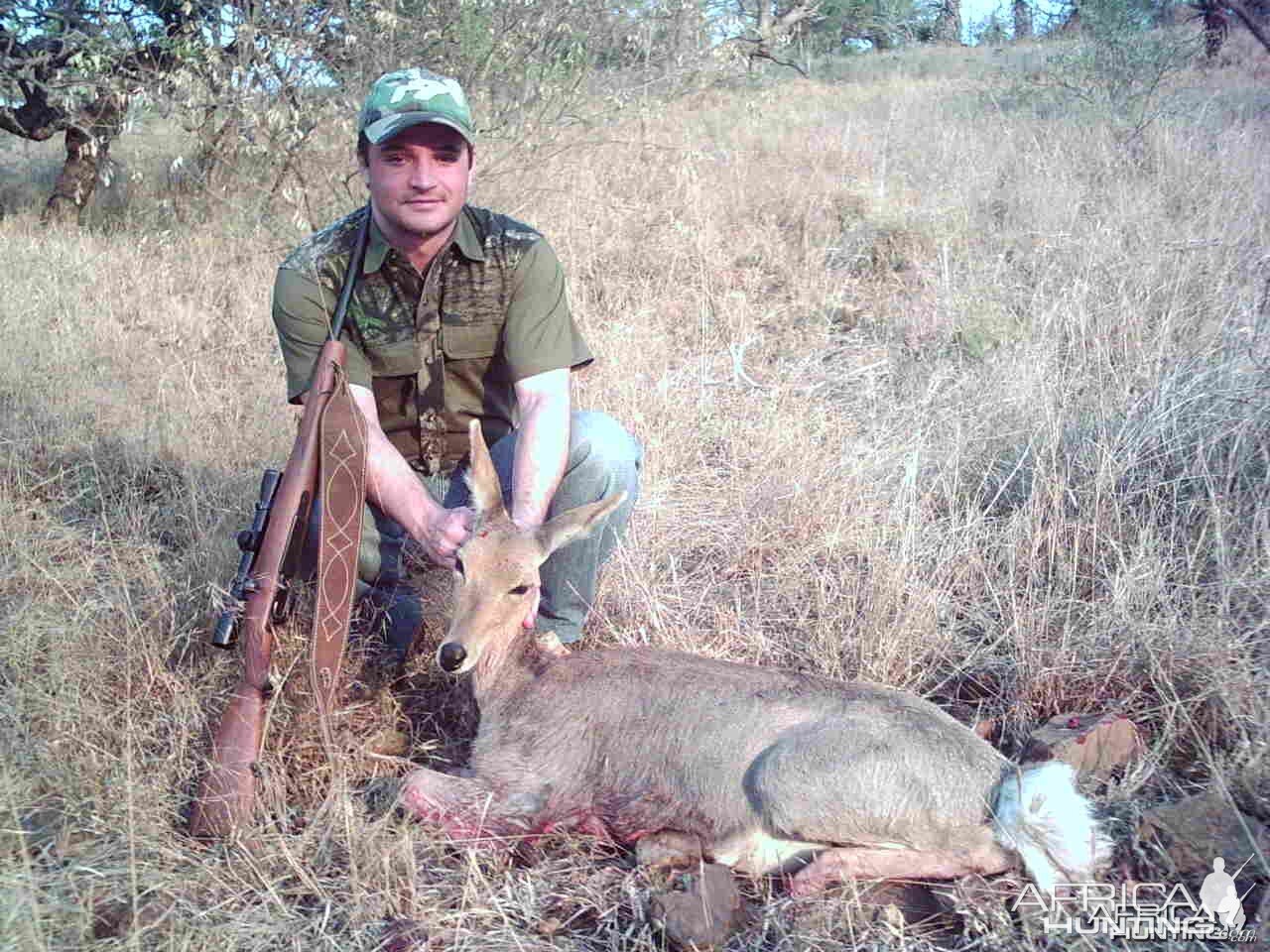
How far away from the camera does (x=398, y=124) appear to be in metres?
3.74

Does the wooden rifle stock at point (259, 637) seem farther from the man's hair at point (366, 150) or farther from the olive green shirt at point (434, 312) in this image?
the man's hair at point (366, 150)

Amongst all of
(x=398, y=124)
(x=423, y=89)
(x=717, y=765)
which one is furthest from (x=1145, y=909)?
(x=423, y=89)

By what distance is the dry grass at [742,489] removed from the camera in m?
3.00

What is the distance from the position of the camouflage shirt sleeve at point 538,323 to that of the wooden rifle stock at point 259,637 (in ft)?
2.50

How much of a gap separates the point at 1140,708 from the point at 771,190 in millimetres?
6541

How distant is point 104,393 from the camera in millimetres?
5957

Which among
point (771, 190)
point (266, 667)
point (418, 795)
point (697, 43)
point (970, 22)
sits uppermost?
point (970, 22)

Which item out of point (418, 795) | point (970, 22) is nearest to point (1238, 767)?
point (418, 795)

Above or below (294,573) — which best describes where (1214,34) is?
above

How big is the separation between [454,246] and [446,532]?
1.25 m

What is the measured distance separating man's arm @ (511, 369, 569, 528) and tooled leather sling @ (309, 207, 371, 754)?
57cm

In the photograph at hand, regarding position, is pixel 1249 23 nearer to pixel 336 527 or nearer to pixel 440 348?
pixel 440 348

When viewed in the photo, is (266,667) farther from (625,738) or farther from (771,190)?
(771,190)

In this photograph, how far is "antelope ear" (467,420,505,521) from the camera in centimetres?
351
